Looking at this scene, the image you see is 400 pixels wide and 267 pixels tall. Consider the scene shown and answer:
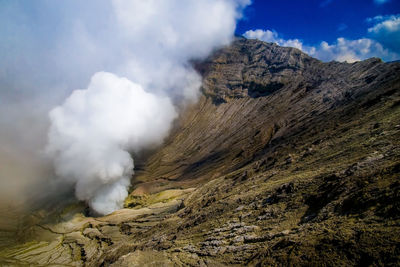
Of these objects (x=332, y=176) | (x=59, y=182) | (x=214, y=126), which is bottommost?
(x=332, y=176)

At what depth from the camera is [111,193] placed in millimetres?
124188

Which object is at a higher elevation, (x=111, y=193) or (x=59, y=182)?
(x=59, y=182)

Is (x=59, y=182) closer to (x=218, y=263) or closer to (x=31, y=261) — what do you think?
(x=31, y=261)

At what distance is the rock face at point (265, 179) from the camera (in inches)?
488

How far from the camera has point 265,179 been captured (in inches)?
1212

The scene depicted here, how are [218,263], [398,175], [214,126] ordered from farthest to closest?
[214,126], [218,263], [398,175]

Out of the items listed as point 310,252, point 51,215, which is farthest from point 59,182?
point 310,252

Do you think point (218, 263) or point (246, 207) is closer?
point (218, 263)

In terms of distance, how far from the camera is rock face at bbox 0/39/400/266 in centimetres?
1239

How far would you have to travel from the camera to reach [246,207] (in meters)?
22.9

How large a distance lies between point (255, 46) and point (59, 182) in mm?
172835

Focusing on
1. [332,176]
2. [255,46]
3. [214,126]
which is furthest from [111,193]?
[255,46]

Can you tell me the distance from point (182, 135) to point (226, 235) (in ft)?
394

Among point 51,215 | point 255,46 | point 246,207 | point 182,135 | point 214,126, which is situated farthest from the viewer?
point 255,46
